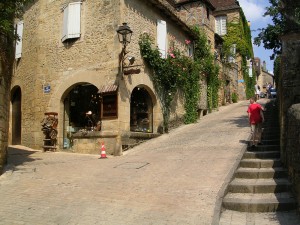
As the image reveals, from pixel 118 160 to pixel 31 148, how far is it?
19.1 ft

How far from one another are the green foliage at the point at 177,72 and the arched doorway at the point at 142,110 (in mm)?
609

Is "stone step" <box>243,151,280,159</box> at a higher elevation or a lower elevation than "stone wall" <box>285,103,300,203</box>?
lower

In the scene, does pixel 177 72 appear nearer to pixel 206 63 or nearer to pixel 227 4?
pixel 206 63

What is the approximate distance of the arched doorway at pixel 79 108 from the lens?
14.8m

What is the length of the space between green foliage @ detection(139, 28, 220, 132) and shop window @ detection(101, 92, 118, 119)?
2.51m

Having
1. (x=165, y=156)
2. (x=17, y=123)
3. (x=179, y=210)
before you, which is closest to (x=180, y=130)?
(x=165, y=156)

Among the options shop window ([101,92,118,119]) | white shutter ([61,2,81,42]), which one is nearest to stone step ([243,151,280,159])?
shop window ([101,92,118,119])

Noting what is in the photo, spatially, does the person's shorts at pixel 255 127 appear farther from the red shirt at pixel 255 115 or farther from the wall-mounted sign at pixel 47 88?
the wall-mounted sign at pixel 47 88

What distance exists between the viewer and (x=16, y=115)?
17.2 meters

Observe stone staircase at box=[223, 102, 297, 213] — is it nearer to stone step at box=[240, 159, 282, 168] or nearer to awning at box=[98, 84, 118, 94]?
stone step at box=[240, 159, 282, 168]

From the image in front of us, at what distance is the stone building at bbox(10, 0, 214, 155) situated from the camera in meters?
13.1

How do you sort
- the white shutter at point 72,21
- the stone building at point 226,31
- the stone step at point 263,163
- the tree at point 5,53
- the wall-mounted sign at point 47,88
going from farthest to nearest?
the stone building at point 226,31 < the wall-mounted sign at point 47,88 < the white shutter at point 72,21 < the tree at point 5,53 < the stone step at point 263,163

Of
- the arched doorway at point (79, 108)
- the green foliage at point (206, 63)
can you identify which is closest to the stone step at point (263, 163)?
the arched doorway at point (79, 108)

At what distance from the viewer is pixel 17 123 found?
17.1 m
